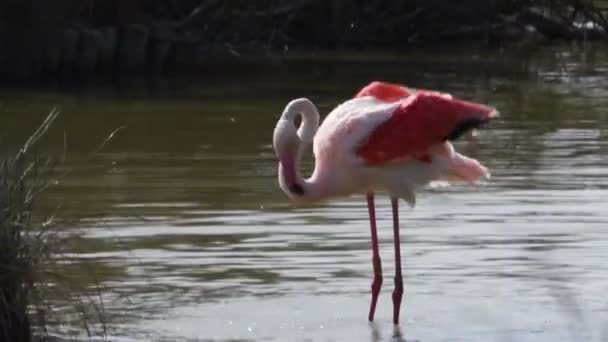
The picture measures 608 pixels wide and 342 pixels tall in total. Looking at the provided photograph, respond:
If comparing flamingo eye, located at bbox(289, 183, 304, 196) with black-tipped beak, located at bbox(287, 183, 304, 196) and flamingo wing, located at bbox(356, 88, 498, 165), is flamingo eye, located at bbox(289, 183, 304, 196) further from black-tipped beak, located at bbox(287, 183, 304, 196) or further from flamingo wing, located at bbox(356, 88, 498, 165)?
flamingo wing, located at bbox(356, 88, 498, 165)

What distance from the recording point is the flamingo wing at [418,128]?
8461 millimetres

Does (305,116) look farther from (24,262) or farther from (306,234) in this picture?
(24,262)

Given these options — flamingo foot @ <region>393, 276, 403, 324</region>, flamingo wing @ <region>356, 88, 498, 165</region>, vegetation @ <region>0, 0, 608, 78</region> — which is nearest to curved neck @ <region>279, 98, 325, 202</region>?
flamingo wing @ <region>356, 88, 498, 165</region>

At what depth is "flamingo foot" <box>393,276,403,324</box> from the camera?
822cm

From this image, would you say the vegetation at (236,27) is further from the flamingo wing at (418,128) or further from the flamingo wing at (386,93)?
the flamingo wing at (418,128)

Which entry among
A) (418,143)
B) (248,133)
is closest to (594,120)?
(248,133)

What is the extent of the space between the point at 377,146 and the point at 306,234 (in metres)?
2.23

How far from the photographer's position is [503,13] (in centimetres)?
3506

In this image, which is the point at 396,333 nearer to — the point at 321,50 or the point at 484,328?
the point at 484,328

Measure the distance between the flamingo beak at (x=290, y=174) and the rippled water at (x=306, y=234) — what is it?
1.75 feet

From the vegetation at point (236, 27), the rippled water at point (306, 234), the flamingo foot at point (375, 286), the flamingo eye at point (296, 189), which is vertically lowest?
the vegetation at point (236, 27)

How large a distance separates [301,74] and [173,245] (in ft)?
53.1

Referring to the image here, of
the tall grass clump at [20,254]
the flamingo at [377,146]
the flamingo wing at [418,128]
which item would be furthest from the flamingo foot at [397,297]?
the tall grass clump at [20,254]

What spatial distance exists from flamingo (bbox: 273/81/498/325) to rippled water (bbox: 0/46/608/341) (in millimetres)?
543
